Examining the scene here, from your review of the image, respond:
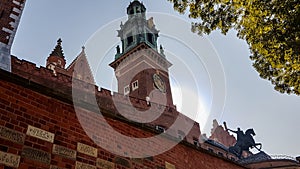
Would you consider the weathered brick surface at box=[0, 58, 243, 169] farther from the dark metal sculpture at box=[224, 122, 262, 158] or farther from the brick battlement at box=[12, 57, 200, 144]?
the dark metal sculpture at box=[224, 122, 262, 158]

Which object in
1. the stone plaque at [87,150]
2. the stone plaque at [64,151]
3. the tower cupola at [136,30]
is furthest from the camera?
the tower cupola at [136,30]

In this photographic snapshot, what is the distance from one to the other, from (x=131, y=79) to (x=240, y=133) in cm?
1555

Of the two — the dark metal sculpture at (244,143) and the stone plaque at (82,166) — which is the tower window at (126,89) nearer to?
the dark metal sculpture at (244,143)

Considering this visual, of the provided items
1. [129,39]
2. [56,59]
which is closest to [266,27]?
[56,59]

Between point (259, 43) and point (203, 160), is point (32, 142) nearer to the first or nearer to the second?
point (203, 160)

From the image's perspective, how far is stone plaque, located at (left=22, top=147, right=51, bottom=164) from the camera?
4648mm

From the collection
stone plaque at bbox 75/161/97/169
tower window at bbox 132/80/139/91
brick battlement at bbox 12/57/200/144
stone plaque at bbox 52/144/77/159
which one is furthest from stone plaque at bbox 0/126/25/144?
tower window at bbox 132/80/139/91

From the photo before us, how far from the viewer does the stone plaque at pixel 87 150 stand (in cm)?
540

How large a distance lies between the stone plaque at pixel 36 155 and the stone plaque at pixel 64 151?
152mm

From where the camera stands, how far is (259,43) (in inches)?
344

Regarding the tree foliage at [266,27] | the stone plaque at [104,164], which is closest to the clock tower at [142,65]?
the tree foliage at [266,27]

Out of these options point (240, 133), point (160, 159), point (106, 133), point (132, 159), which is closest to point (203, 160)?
point (160, 159)

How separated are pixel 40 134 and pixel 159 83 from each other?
99.1 feet

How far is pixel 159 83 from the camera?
3500 cm
